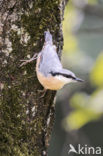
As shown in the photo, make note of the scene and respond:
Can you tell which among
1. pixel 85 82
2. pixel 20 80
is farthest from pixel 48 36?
pixel 85 82

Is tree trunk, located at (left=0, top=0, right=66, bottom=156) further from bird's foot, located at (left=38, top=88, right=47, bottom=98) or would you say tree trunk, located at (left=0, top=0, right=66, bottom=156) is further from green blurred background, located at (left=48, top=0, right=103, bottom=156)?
green blurred background, located at (left=48, top=0, right=103, bottom=156)

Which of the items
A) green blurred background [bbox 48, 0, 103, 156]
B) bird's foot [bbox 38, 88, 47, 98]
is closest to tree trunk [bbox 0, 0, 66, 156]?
bird's foot [bbox 38, 88, 47, 98]

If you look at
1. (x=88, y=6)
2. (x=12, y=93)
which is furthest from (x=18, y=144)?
(x=88, y=6)

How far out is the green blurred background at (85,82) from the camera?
4.63 metres

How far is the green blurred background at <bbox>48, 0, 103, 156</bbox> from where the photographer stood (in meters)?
4.63

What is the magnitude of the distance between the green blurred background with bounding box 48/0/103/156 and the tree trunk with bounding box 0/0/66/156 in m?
1.55

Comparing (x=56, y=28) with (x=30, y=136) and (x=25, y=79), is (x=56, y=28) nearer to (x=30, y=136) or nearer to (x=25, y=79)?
(x=25, y=79)

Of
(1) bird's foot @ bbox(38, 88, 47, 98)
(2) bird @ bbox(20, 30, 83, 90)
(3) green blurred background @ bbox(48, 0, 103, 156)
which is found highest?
(2) bird @ bbox(20, 30, 83, 90)

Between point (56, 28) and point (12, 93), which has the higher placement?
point (56, 28)

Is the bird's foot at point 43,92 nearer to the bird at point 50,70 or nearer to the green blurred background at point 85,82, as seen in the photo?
the bird at point 50,70

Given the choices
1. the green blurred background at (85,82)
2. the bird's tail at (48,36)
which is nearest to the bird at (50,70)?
the bird's tail at (48,36)

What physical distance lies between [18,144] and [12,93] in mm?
321

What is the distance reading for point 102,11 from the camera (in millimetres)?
5711

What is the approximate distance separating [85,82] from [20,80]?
3668 millimetres
